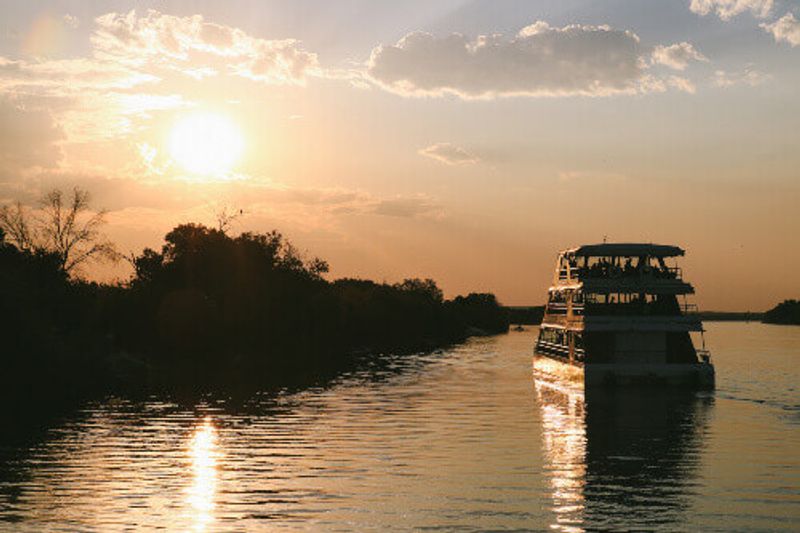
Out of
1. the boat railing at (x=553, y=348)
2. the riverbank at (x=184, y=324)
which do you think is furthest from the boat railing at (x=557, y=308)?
the riverbank at (x=184, y=324)

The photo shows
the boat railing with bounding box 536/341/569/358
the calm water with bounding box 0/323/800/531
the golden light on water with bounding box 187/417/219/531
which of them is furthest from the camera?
the boat railing with bounding box 536/341/569/358

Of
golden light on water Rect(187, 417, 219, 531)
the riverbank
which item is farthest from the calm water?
the riverbank

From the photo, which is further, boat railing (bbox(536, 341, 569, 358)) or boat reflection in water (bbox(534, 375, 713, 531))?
boat railing (bbox(536, 341, 569, 358))

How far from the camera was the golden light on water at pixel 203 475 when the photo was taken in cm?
2289

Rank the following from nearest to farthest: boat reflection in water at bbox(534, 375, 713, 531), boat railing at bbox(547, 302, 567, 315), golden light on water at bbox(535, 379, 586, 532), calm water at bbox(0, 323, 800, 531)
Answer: calm water at bbox(0, 323, 800, 531), boat reflection in water at bbox(534, 375, 713, 531), golden light on water at bbox(535, 379, 586, 532), boat railing at bbox(547, 302, 567, 315)

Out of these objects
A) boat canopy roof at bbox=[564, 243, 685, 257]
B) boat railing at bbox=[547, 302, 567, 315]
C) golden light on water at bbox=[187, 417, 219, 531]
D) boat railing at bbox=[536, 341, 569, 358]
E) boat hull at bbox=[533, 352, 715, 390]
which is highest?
boat canopy roof at bbox=[564, 243, 685, 257]

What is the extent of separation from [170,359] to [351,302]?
203 ft

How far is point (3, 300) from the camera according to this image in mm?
53906

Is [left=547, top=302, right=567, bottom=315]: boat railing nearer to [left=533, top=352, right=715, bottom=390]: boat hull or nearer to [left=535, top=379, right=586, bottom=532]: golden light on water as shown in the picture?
[left=535, top=379, right=586, bottom=532]: golden light on water

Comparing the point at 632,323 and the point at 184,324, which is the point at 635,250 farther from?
the point at 184,324

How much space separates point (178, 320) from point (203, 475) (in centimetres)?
7717

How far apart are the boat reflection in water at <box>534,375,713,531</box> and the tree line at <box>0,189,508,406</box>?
27.4 m

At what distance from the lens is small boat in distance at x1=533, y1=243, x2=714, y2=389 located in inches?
2197

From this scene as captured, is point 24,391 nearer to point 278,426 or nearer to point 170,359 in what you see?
point 278,426
